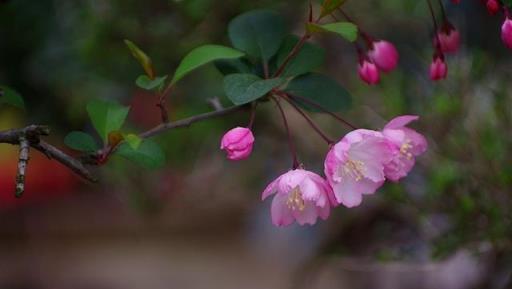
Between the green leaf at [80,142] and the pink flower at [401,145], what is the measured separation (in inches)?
10.9

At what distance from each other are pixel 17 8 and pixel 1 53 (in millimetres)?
410

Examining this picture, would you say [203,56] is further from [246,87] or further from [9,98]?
[9,98]

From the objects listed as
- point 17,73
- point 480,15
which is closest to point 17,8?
point 17,73

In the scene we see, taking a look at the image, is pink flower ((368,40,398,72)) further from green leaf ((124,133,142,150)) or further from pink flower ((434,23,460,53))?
green leaf ((124,133,142,150))

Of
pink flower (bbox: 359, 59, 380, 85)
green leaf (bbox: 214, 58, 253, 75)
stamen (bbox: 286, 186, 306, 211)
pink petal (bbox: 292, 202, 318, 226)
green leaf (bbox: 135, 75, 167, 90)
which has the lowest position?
pink petal (bbox: 292, 202, 318, 226)

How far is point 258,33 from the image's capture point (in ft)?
2.71

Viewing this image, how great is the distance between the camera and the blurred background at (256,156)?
3.96 ft

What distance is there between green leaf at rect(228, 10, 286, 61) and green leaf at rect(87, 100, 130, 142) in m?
0.14

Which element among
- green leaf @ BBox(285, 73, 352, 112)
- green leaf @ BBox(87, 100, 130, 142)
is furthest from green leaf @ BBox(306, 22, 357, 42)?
green leaf @ BBox(87, 100, 130, 142)

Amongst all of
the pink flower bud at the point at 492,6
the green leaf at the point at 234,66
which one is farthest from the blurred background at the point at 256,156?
the pink flower bud at the point at 492,6

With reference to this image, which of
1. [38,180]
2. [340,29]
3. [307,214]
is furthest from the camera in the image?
[38,180]

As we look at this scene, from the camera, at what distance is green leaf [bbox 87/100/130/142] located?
786 mm

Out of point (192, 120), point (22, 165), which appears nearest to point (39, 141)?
point (22, 165)

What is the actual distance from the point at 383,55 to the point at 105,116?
29cm
